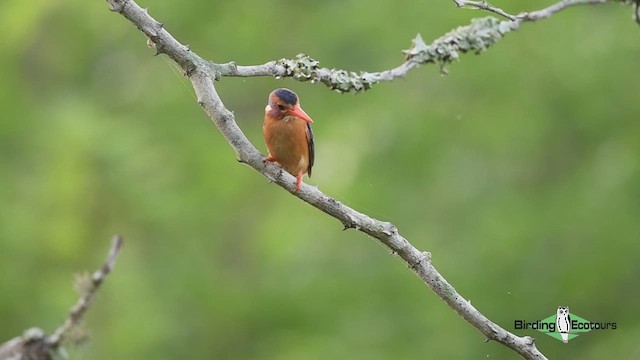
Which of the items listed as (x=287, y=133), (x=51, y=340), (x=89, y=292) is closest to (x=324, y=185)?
(x=287, y=133)

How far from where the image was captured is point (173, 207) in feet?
36.6

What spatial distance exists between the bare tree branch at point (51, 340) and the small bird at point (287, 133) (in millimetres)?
962

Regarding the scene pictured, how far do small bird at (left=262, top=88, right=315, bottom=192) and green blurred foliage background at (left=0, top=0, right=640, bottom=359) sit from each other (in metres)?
3.16

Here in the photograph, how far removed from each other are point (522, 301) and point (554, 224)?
71 centimetres

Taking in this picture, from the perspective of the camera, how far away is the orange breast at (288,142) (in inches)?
209

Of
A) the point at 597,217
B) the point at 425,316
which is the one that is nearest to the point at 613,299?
the point at 597,217

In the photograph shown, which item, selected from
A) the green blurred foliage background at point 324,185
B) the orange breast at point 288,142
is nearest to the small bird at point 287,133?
the orange breast at point 288,142

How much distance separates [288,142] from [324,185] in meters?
3.90

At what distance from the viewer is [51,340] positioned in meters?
4.88

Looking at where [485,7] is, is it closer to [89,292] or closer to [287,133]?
[287,133]

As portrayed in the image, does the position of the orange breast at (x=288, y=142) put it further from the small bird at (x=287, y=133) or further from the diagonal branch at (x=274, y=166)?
the diagonal branch at (x=274, y=166)

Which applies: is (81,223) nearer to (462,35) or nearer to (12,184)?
(12,184)

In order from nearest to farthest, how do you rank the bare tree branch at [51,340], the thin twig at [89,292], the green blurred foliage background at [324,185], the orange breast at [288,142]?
the thin twig at [89,292]
the bare tree branch at [51,340]
the orange breast at [288,142]
the green blurred foliage background at [324,185]

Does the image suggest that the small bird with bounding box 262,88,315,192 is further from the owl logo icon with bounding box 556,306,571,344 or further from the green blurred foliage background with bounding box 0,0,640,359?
the green blurred foliage background with bounding box 0,0,640,359
